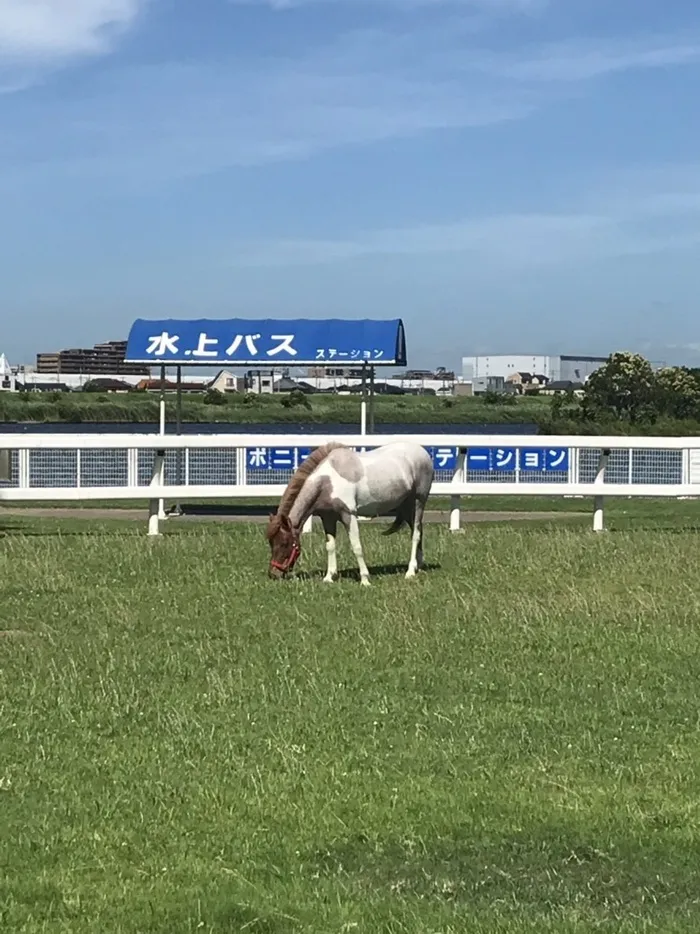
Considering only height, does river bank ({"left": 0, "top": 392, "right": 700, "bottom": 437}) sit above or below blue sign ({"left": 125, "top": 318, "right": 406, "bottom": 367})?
below

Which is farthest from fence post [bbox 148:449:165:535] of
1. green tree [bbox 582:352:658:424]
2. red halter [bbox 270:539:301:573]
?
green tree [bbox 582:352:658:424]

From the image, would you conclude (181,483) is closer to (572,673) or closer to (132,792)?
(572,673)

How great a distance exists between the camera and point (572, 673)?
33.1 feet

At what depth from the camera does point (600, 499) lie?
21.2 metres

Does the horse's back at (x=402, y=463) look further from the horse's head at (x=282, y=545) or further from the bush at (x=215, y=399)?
the bush at (x=215, y=399)

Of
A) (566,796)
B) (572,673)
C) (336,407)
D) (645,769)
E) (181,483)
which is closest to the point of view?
(566,796)

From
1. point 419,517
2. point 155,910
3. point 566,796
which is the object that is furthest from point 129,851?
point 419,517

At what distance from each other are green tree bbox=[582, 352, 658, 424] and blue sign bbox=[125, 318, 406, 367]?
1250 inches

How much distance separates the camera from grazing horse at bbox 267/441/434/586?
14609 mm

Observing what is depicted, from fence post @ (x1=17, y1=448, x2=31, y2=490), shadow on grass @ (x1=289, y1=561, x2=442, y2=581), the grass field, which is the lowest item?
shadow on grass @ (x1=289, y1=561, x2=442, y2=581)

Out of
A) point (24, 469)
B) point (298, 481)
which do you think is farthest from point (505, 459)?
point (298, 481)

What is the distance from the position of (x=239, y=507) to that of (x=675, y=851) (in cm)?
1983

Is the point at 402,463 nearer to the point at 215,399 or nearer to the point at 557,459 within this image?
the point at 557,459

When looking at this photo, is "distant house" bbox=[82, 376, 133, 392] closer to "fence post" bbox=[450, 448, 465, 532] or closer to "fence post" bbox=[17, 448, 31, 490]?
"fence post" bbox=[17, 448, 31, 490]
